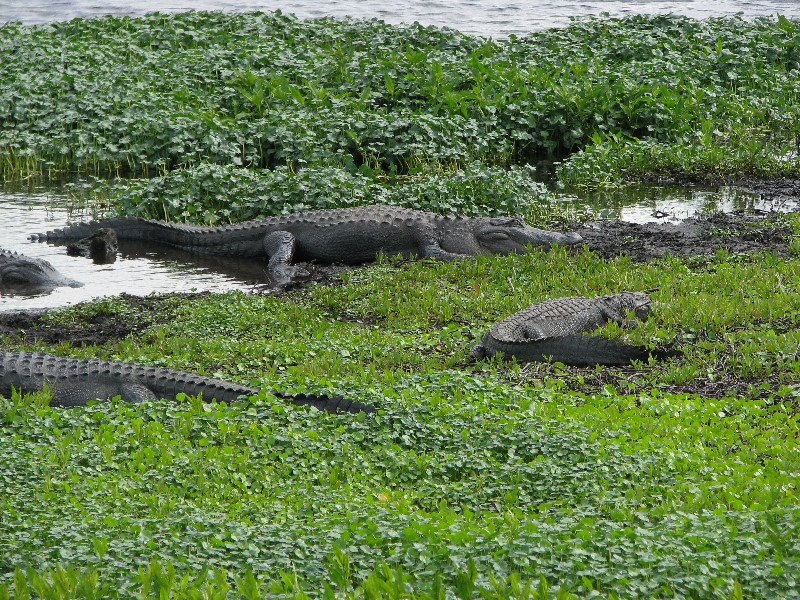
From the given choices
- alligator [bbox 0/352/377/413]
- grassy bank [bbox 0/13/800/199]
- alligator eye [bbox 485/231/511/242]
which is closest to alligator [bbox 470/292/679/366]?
alligator [bbox 0/352/377/413]

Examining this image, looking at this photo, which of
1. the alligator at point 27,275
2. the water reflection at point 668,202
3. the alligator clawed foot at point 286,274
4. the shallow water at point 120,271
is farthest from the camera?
Answer: the water reflection at point 668,202

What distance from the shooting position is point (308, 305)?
9008 millimetres

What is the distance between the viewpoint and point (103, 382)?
662cm

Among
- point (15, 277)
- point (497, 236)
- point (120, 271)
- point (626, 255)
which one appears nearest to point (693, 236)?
point (626, 255)

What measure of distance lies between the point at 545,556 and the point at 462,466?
1.26 meters

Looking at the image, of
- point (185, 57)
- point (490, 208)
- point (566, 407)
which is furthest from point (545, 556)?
point (185, 57)

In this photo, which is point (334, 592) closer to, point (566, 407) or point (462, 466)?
point (462, 466)

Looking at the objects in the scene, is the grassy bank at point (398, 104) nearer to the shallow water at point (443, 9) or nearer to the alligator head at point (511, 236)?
the alligator head at point (511, 236)

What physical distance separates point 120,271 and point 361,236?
2802 mm

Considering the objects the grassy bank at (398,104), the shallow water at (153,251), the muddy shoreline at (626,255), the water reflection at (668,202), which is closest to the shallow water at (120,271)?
the shallow water at (153,251)

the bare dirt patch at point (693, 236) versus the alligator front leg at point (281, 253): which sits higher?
the bare dirt patch at point (693, 236)

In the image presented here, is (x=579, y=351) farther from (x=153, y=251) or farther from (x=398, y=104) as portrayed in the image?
(x=398, y=104)

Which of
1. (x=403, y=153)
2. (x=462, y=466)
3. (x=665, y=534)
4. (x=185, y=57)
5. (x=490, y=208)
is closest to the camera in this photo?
(x=665, y=534)

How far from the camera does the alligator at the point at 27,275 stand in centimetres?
1016
